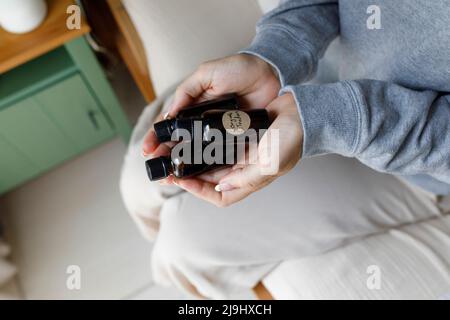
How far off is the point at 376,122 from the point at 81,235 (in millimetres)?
861

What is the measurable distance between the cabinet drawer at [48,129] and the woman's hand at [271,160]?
0.46 metres

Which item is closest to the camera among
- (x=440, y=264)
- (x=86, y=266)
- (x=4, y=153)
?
(x=440, y=264)

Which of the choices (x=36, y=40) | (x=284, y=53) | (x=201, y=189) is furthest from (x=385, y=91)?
(x=36, y=40)

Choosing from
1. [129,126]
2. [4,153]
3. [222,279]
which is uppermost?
[4,153]

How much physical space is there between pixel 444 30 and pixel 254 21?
1.24 feet

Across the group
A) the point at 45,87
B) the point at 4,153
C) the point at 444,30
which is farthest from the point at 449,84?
the point at 4,153

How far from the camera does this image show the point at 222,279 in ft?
2.12

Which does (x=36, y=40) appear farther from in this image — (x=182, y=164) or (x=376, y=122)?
(x=376, y=122)

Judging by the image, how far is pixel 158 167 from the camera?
48 centimetres

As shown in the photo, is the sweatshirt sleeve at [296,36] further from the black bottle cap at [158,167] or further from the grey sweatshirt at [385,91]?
the black bottle cap at [158,167]

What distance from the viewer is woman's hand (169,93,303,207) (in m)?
0.45

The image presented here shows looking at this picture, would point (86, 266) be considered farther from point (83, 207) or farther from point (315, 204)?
point (315, 204)

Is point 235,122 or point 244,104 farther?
point 244,104

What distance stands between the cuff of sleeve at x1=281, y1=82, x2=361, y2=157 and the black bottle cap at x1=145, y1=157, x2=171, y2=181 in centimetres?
18
